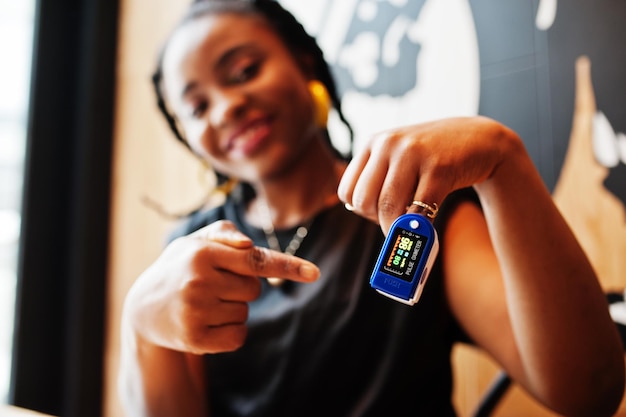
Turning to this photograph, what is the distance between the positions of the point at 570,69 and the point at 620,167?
137 mm

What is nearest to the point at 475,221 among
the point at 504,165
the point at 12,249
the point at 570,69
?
the point at 504,165

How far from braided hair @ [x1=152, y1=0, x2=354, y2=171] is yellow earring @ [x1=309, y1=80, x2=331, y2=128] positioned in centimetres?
1

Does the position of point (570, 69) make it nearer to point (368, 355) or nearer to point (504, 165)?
point (504, 165)

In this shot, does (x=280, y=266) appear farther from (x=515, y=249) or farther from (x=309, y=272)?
(x=515, y=249)

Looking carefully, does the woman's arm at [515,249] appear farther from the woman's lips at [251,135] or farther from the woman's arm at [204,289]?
the woman's lips at [251,135]

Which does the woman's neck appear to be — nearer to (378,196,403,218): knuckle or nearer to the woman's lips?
the woman's lips

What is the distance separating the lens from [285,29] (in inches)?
27.1

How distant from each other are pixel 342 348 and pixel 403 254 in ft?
1.02

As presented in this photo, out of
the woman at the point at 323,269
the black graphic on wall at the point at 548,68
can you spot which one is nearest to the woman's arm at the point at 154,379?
the woman at the point at 323,269

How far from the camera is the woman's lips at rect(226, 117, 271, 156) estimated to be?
0.63 m

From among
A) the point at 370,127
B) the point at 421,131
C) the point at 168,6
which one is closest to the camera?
the point at 421,131

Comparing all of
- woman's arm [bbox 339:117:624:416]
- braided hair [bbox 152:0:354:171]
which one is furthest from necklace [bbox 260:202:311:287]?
woman's arm [bbox 339:117:624:416]

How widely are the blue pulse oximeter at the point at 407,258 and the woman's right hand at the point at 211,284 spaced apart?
114 millimetres

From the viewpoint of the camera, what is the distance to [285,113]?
634 millimetres
